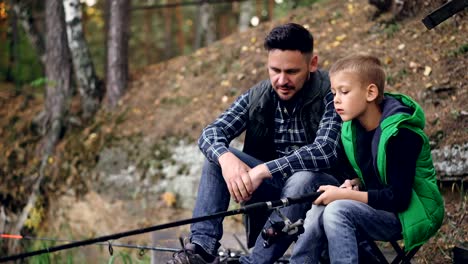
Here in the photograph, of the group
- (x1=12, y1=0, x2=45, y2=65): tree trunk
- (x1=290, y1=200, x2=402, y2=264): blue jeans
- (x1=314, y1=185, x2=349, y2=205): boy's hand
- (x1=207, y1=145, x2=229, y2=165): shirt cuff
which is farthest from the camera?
(x1=12, y1=0, x2=45, y2=65): tree trunk

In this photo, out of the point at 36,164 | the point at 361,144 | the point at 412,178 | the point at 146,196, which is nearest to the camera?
the point at 412,178

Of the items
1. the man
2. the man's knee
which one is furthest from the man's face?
the man's knee

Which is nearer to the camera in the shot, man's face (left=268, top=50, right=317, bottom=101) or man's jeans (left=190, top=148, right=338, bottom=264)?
man's jeans (left=190, top=148, right=338, bottom=264)

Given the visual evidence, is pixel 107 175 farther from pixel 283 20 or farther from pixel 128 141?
pixel 283 20

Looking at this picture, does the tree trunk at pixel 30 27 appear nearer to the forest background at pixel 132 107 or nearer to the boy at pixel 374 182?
the forest background at pixel 132 107

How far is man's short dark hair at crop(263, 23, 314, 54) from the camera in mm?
4230

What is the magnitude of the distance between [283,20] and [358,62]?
5168 millimetres

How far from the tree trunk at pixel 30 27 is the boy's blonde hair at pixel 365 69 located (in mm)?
6651

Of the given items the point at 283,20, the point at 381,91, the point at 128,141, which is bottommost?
the point at 128,141

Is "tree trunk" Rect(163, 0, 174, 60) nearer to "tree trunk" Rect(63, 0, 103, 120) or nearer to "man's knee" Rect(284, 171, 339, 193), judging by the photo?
"tree trunk" Rect(63, 0, 103, 120)

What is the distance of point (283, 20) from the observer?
880cm

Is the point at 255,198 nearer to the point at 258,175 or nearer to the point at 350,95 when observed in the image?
the point at 258,175

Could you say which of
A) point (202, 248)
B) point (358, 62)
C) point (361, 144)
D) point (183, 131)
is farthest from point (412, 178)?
point (183, 131)

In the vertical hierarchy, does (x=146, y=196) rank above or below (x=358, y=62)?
below
